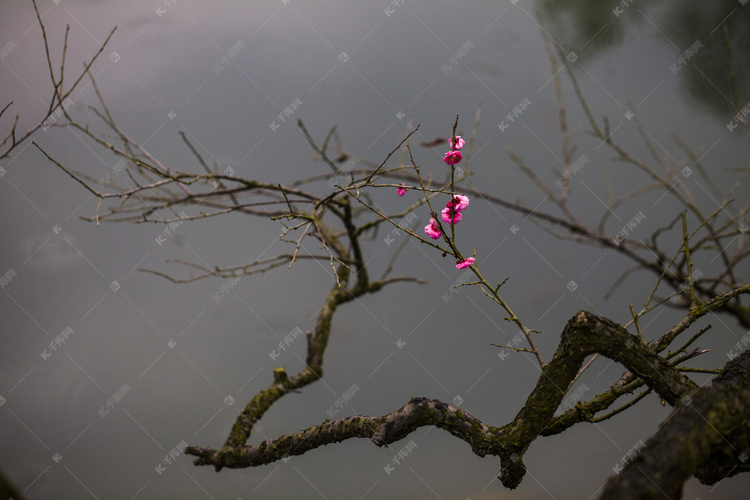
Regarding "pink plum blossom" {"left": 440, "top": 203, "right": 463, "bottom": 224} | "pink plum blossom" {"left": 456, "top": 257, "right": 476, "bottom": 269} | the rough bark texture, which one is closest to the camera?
the rough bark texture

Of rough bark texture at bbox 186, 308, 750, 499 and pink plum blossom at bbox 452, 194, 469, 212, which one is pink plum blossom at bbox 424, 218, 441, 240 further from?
rough bark texture at bbox 186, 308, 750, 499

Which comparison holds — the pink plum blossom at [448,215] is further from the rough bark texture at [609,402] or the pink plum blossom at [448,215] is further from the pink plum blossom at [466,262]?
the rough bark texture at [609,402]

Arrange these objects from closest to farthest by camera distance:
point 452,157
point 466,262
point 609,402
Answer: point 466,262 → point 609,402 → point 452,157

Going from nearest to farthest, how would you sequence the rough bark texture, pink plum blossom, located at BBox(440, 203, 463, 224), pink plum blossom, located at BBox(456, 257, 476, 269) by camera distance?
1. the rough bark texture
2. pink plum blossom, located at BBox(456, 257, 476, 269)
3. pink plum blossom, located at BBox(440, 203, 463, 224)

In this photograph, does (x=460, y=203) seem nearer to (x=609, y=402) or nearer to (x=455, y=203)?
(x=455, y=203)

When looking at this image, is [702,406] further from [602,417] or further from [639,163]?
[639,163]

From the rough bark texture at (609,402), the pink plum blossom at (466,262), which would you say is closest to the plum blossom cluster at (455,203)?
the pink plum blossom at (466,262)

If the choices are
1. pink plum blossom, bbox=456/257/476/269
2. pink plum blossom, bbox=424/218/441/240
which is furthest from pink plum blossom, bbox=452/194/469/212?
pink plum blossom, bbox=456/257/476/269

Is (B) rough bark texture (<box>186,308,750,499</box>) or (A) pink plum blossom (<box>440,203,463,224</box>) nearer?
(B) rough bark texture (<box>186,308,750,499</box>)

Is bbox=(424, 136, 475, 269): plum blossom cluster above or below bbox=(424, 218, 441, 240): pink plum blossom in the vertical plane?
above

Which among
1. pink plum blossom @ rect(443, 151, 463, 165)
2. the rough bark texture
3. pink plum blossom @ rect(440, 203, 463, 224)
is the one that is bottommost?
the rough bark texture

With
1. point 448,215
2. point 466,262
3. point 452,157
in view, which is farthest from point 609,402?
point 452,157

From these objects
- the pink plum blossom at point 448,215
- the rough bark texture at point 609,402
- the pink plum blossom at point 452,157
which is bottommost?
the rough bark texture at point 609,402

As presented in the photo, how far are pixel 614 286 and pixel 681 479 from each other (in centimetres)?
132
